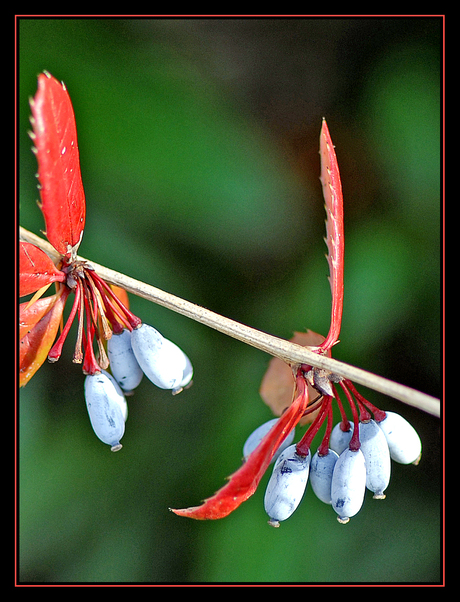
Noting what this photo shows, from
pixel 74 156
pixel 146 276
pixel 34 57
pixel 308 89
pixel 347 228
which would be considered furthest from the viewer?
pixel 308 89

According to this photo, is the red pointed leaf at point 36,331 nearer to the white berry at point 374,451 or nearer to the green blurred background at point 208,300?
the white berry at point 374,451

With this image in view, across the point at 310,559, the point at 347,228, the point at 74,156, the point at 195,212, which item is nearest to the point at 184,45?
the point at 195,212

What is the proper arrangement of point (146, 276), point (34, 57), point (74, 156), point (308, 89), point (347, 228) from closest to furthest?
point (74, 156), point (34, 57), point (146, 276), point (347, 228), point (308, 89)

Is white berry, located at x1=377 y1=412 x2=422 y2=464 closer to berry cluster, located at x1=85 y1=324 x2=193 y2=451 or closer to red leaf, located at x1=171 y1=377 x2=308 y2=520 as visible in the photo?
red leaf, located at x1=171 y1=377 x2=308 y2=520

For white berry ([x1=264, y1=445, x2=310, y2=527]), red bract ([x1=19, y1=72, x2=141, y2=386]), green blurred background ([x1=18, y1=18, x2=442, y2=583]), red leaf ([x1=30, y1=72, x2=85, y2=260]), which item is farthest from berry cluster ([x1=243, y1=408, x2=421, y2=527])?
green blurred background ([x1=18, y1=18, x2=442, y2=583])

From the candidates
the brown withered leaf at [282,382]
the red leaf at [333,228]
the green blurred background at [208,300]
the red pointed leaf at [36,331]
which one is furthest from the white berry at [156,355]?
the green blurred background at [208,300]

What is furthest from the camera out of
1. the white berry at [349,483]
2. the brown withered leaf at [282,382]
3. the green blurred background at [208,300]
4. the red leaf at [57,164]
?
the green blurred background at [208,300]

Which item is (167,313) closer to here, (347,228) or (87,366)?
(347,228)
